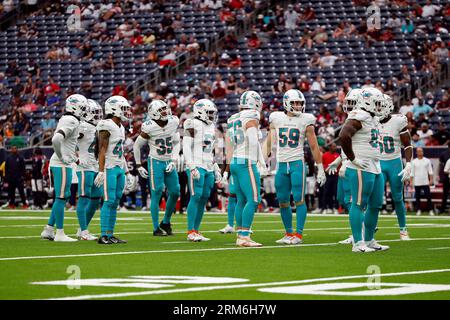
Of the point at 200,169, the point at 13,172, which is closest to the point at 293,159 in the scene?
the point at 200,169

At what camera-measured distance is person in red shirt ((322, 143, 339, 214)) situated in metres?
24.6

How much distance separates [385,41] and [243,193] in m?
18.8

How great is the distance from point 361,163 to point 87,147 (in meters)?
4.60

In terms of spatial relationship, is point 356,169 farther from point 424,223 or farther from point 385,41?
point 385,41

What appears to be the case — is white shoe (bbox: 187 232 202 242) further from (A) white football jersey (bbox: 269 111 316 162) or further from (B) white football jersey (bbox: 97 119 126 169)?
(A) white football jersey (bbox: 269 111 316 162)

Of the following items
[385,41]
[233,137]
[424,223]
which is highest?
[385,41]

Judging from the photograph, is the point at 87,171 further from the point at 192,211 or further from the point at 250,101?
the point at 250,101

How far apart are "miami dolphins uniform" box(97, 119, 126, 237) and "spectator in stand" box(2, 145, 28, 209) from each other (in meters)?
13.9

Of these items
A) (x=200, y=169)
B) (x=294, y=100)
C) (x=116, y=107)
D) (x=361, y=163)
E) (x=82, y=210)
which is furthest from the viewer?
(x=200, y=169)

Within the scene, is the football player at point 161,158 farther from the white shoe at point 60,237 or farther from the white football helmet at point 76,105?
the white shoe at point 60,237

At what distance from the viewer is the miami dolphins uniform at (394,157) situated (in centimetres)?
1443

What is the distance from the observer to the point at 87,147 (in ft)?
48.2

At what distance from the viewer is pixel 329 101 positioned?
28.9m
